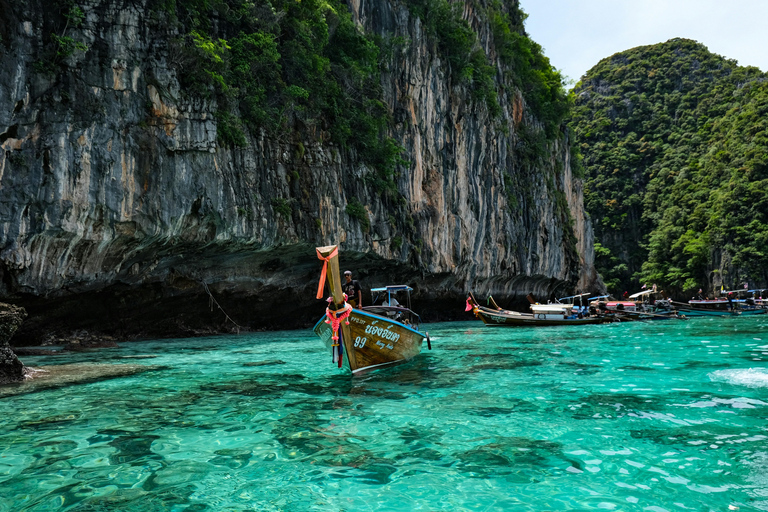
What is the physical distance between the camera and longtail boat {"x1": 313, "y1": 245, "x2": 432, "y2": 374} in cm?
768

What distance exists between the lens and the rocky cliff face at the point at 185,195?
495 inches

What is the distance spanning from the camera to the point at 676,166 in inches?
2411

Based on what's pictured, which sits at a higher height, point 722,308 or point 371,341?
point 371,341

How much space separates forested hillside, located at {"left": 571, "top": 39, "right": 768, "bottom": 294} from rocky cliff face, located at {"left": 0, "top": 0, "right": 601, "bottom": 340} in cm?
3035

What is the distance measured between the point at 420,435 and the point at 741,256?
166 feet

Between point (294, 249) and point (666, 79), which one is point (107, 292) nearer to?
point (294, 249)

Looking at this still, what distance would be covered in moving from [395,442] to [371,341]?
4446mm

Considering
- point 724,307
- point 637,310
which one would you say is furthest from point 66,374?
point 724,307

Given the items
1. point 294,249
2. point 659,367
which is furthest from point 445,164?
point 659,367

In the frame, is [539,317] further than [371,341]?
Yes

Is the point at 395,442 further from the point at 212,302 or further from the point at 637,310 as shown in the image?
the point at 637,310

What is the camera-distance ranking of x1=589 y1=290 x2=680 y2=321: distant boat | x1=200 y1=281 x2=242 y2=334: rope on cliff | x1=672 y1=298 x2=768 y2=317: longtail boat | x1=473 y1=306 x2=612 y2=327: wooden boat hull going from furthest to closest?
x1=672 y1=298 x2=768 y2=317: longtail boat, x1=589 y1=290 x2=680 y2=321: distant boat, x1=473 y1=306 x2=612 y2=327: wooden boat hull, x1=200 y1=281 x2=242 y2=334: rope on cliff

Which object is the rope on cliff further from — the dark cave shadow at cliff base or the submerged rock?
the submerged rock

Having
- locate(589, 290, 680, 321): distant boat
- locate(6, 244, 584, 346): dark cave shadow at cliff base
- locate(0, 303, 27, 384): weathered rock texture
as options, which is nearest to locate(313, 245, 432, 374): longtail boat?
locate(0, 303, 27, 384): weathered rock texture
